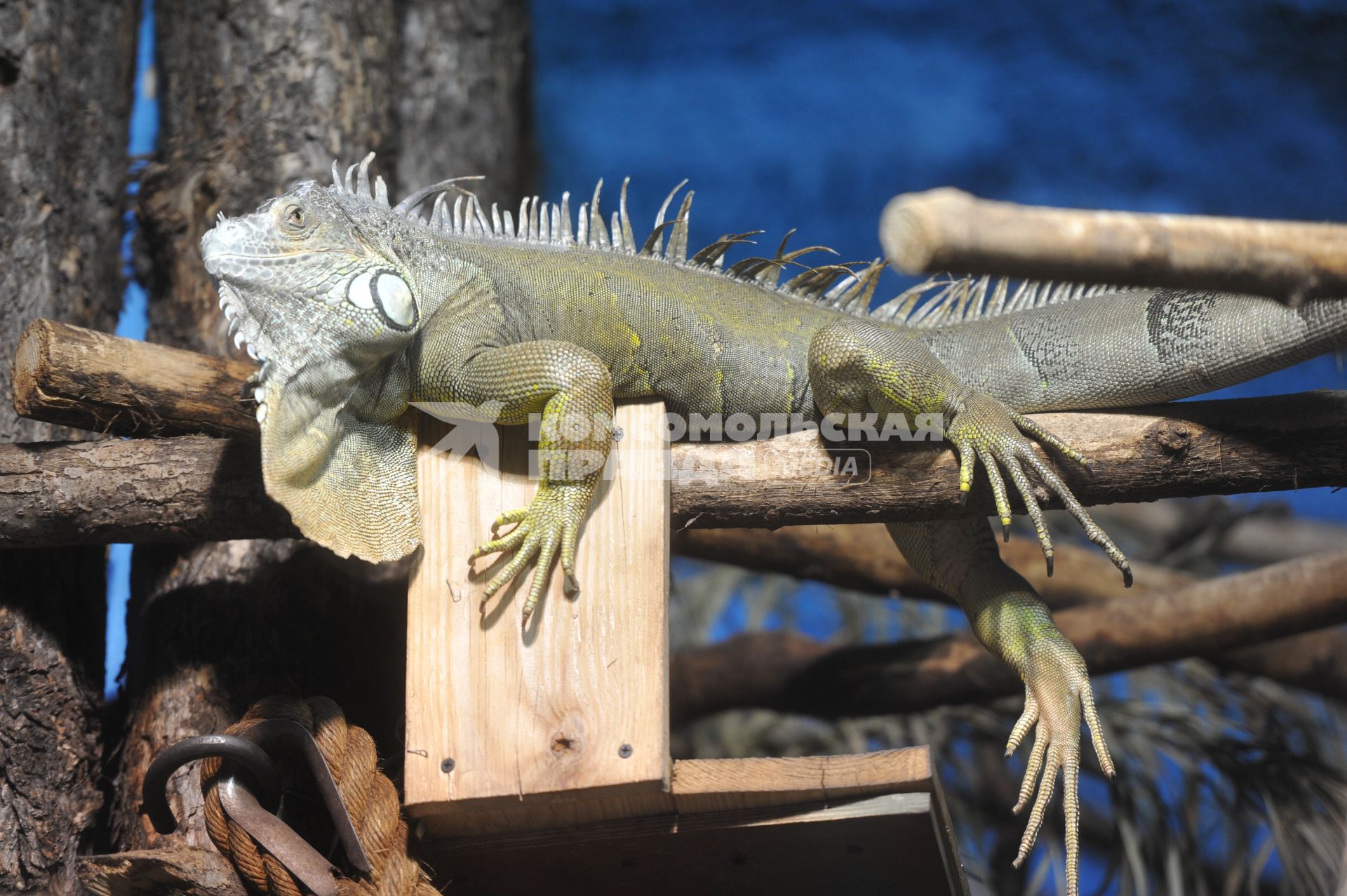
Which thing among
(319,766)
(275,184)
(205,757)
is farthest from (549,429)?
(275,184)

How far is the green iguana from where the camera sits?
2.53m

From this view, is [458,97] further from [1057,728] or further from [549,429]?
[1057,728]

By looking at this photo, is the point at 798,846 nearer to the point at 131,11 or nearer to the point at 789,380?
the point at 789,380

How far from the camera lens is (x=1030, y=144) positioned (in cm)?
516

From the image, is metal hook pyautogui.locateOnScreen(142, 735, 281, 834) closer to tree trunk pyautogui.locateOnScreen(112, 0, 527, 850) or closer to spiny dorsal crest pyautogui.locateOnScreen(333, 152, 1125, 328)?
tree trunk pyautogui.locateOnScreen(112, 0, 527, 850)

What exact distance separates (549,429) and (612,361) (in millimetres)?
443

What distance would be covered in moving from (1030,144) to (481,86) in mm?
2706

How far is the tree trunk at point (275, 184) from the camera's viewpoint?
3.16 metres

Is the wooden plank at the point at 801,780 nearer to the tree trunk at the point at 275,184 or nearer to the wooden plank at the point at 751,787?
the wooden plank at the point at 751,787

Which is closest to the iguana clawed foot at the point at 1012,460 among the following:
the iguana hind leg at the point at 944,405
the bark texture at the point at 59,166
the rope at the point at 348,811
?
the iguana hind leg at the point at 944,405

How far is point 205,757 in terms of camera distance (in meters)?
2.30

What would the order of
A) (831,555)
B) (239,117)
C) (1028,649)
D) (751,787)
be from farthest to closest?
1. (831,555)
2. (239,117)
3. (1028,649)
4. (751,787)

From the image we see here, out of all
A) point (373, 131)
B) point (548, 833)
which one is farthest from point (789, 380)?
point (373, 131)

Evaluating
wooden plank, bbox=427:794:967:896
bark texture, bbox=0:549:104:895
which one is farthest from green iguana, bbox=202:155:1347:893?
bark texture, bbox=0:549:104:895
